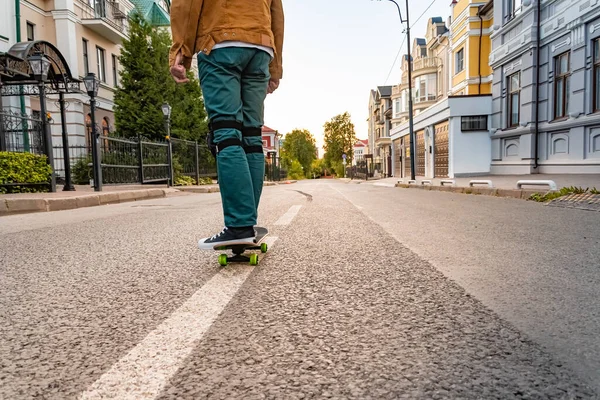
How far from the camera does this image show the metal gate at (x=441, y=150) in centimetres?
2332

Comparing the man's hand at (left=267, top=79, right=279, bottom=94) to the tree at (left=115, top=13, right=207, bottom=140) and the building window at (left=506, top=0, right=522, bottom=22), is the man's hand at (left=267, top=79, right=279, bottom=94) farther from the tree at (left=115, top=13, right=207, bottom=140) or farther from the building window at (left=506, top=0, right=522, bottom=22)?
the tree at (left=115, top=13, right=207, bottom=140)

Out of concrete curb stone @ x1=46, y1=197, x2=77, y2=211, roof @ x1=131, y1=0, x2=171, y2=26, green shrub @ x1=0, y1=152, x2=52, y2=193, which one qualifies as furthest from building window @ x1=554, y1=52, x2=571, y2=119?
roof @ x1=131, y1=0, x2=171, y2=26

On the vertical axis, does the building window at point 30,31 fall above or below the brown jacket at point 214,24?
above

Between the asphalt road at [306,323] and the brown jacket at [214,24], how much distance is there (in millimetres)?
1320

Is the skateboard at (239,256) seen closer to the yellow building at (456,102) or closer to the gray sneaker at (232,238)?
the gray sneaker at (232,238)

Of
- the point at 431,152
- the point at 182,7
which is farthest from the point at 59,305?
the point at 431,152

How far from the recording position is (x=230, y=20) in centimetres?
252

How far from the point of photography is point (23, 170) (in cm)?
948

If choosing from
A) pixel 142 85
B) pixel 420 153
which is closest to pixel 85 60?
pixel 142 85

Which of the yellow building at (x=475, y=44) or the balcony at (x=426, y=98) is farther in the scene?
the balcony at (x=426, y=98)

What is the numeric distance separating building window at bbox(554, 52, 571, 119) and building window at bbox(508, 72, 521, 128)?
2.37 meters

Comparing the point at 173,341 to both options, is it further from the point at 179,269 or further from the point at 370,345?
the point at 179,269

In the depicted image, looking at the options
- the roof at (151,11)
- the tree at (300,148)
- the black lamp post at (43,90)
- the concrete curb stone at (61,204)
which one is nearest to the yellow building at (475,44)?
the roof at (151,11)

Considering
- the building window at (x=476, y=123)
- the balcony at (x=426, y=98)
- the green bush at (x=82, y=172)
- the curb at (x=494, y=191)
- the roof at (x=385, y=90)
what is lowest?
the curb at (x=494, y=191)
